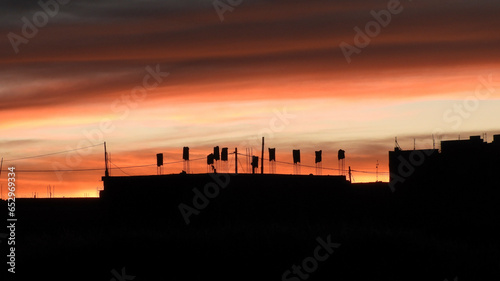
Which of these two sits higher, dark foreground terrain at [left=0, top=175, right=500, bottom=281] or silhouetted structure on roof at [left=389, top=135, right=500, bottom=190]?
silhouetted structure on roof at [left=389, top=135, right=500, bottom=190]

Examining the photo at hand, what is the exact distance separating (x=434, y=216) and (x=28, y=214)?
37.8 metres

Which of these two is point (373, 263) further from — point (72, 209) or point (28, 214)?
point (72, 209)

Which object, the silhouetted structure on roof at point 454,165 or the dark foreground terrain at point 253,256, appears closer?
the dark foreground terrain at point 253,256

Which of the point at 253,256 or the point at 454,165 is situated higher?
the point at 454,165

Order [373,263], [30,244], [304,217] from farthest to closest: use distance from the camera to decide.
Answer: [304,217], [30,244], [373,263]

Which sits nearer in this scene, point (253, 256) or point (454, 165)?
point (253, 256)

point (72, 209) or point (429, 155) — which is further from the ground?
point (429, 155)

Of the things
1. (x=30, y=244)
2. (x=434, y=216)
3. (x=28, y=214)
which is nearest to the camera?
(x=30, y=244)

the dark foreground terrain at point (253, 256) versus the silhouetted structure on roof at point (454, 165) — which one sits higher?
the silhouetted structure on roof at point (454, 165)

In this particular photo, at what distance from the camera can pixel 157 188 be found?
52.6 meters

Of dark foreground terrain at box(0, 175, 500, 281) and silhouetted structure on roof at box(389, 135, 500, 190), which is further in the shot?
silhouetted structure on roof at box(389, 135, 500, 190)

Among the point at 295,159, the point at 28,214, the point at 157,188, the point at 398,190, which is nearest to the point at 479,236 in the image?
the point at 398,190

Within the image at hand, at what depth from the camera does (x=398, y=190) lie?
2176 inches

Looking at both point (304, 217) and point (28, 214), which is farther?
point (28, 214)
